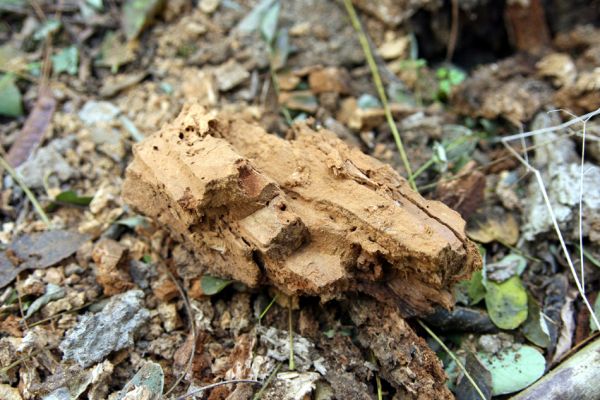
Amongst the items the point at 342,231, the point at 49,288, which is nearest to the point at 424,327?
the point at 342,231

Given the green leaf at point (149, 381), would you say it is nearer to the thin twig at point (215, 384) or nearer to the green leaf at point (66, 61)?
the thin twig at point (215, 384)

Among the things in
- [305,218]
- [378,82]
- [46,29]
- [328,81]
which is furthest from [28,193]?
[378,82]

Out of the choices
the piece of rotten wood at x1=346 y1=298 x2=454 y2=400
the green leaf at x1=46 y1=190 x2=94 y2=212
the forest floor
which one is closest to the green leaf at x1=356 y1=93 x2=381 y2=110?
the forest floor

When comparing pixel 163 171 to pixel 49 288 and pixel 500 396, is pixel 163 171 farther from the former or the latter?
pixel 500 396

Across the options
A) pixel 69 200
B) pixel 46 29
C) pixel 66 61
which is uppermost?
pixel 46 29

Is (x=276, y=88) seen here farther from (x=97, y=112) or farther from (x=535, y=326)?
(x=535, y=326)

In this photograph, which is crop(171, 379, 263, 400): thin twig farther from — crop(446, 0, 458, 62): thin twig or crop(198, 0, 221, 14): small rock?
crop(446, 0, 458, 62): thin twig
